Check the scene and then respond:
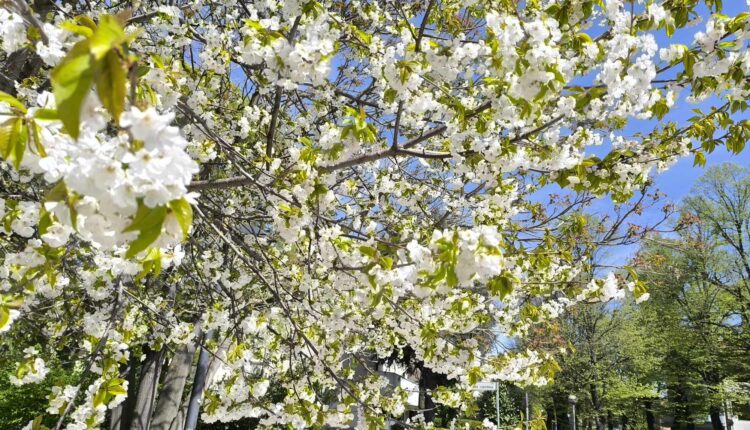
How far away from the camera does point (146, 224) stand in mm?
1023

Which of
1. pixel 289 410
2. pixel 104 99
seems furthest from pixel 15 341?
pixel 104 99

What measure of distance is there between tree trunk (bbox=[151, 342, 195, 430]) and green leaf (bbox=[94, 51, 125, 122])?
6.26 meters

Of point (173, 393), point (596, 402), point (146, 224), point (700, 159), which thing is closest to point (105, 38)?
point (146, 224)

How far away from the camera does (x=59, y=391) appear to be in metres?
2.77

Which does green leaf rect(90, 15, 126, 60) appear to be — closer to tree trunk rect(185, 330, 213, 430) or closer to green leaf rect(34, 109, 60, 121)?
green leaf rect(34, 109, 60, 121)

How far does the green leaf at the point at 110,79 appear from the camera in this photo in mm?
851

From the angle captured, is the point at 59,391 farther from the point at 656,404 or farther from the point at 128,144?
the point at 656,404

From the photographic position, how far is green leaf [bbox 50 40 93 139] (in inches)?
32.1

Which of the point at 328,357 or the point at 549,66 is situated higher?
the point at 549,66

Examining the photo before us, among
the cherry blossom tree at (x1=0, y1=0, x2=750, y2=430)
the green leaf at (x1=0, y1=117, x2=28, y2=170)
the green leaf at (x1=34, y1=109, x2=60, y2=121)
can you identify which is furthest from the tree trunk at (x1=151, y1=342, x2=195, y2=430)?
the green leaf at (x1=34, y1=109, x2=60, y2=121)

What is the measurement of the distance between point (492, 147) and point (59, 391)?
2.84 metres

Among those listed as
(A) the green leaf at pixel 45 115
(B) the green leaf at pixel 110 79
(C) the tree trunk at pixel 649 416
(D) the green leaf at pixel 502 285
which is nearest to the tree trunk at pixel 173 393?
(D) the green leaf at pixel 502 285

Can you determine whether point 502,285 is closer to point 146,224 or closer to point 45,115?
point 146,224

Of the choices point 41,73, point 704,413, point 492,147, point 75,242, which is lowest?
point 704,413
